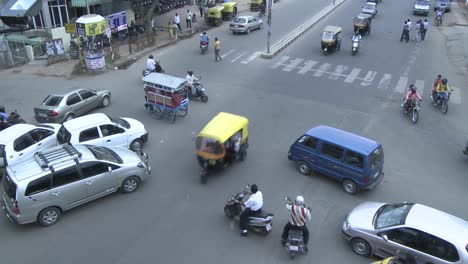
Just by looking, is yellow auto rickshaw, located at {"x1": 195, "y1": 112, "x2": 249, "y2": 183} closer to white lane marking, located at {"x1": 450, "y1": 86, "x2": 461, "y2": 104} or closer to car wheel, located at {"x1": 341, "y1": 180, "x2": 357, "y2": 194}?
car wheel, located at {"x1": 341, "y1": 180, "x2": 357, "y2": 194}

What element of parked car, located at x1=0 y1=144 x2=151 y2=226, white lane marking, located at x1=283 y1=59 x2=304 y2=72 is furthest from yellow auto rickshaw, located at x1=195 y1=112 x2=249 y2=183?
white lane marking, located at x1=283 y1=59 x2=304 y2=72

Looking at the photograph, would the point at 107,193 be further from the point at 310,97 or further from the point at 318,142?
the point at 310,97

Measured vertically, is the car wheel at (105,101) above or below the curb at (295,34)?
above

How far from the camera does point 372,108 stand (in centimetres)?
1952

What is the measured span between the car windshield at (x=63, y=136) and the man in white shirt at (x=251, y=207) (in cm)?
670

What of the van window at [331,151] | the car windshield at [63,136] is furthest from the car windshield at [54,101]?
the van window at [331,151]

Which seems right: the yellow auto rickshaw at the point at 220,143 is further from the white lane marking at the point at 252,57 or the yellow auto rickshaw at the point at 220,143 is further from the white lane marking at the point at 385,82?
the white lane marking at the point at 252,57

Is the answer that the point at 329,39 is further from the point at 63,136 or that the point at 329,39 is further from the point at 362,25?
the point at 63,136

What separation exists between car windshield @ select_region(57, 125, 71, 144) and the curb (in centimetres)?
1580

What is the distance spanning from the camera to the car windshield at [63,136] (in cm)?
1377

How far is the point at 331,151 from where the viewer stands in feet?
42.7

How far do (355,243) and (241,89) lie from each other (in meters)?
12.5

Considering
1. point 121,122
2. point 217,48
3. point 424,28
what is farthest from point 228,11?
point 121,122

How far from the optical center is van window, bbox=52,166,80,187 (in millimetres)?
11102
